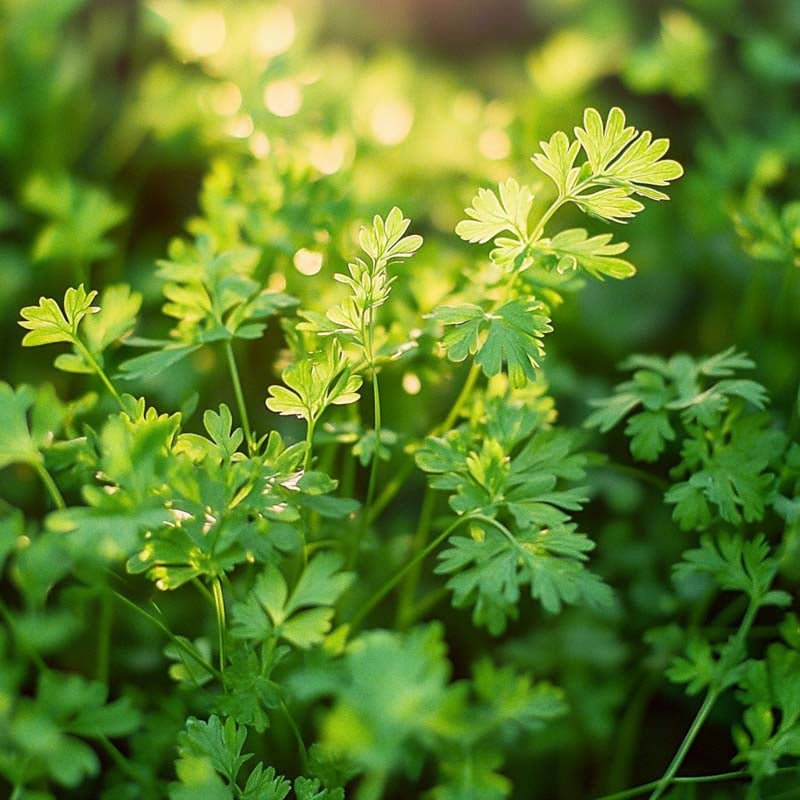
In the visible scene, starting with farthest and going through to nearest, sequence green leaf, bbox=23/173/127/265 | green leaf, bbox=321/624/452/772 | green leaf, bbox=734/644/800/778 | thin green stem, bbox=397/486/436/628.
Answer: green leaf, bbox=23/173/127/265
thin green stem, bbox=397/486/436/628
green leaf, bbox=734/644/800/778
green leaf, bbox=321/624/452/772

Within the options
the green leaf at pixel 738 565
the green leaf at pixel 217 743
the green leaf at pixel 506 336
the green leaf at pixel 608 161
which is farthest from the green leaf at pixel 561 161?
the green leaf at pixel 217 743

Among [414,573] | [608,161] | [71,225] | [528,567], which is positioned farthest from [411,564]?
[71,225]

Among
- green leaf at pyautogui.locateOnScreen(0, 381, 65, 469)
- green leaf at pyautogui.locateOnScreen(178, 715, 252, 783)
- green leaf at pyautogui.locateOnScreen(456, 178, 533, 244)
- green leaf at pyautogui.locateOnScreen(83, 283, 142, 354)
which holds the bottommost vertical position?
green leaf at pyautogui.locateOnScreen(178, 715, 252, 783)

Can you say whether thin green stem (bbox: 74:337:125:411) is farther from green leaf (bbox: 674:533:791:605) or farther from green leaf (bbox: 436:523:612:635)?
green leaf (bbox: 674:533:791:605)

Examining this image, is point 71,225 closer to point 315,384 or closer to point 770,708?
point 315,384

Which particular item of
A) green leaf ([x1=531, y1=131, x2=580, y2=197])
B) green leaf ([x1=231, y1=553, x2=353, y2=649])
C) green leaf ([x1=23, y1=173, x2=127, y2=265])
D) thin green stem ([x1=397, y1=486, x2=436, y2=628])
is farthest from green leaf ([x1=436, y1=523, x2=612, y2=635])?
green leaf ([x1=23, y1=173, x2=127, y2=265])

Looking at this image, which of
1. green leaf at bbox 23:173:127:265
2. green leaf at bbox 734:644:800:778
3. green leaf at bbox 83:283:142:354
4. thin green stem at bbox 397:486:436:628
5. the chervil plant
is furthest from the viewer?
green leaf at bbox 23:173:127:265

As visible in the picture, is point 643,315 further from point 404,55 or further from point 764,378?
point 404,55
